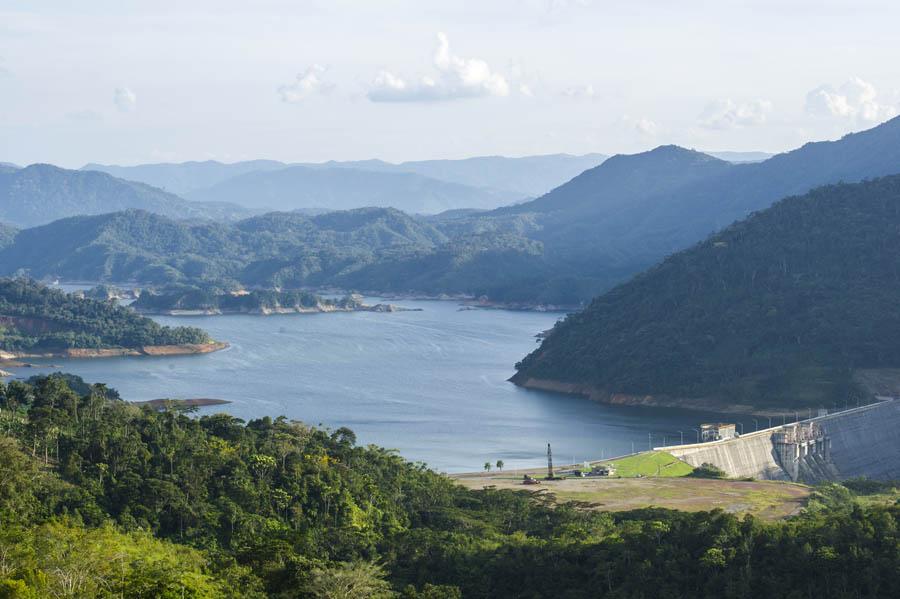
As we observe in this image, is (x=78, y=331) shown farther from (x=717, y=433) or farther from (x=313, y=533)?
(x=313, y=533)

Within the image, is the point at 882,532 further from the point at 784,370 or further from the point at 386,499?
the point at 784,370

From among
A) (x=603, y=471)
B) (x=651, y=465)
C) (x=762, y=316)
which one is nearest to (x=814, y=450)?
(x=651, y=465)

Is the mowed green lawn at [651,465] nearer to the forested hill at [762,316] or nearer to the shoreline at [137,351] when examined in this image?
the forested hill at [762,316]

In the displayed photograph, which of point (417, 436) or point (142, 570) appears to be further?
point (417, 436)

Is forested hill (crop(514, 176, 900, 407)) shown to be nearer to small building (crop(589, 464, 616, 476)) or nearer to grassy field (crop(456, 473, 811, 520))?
small building (crop(589, 464, 616, 476))

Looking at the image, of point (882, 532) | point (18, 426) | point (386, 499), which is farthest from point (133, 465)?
point (882, 532)

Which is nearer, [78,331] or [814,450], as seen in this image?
[814,450]

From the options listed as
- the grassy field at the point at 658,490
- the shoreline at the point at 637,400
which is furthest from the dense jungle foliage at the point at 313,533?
the shoreline at the point at 637,400
